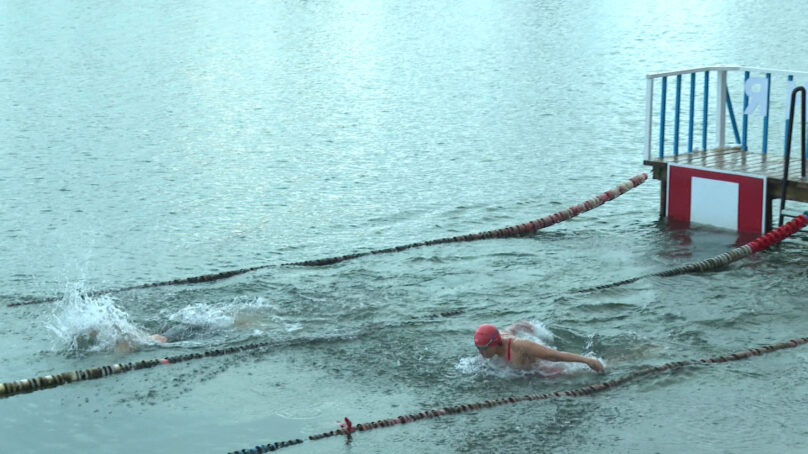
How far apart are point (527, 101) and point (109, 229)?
52.0 feet

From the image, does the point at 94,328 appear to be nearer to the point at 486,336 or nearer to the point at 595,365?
the point at 486,336

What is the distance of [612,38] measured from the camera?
45.6 meters

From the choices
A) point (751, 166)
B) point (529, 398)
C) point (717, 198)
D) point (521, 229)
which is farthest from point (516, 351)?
point (751, 166)

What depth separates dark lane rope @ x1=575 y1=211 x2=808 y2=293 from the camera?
45.4ft

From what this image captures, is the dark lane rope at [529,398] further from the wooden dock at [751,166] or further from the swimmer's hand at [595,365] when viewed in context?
the wooden dock at [751,166]

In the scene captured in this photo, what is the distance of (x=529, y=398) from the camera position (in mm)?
10297

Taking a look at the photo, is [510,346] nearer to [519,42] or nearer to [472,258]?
[472,258]

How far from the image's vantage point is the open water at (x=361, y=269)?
10.3 metres

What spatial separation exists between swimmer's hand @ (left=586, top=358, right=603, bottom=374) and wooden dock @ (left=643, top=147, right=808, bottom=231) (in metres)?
5.24

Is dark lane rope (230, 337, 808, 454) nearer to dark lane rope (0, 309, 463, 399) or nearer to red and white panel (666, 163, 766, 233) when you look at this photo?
dark lane rope (0, 309, 463, 399)

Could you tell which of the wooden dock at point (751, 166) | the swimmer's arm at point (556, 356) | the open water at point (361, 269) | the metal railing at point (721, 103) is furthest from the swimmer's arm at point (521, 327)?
the metal railing at point (721, 103)

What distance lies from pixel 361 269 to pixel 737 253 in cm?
511

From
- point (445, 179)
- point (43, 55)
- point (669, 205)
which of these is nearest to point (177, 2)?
point (43, 55)

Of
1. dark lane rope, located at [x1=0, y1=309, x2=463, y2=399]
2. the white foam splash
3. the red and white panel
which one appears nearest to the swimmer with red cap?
dark lane rope, located at [x1=0, y1=309, x2=463, y2=399]
